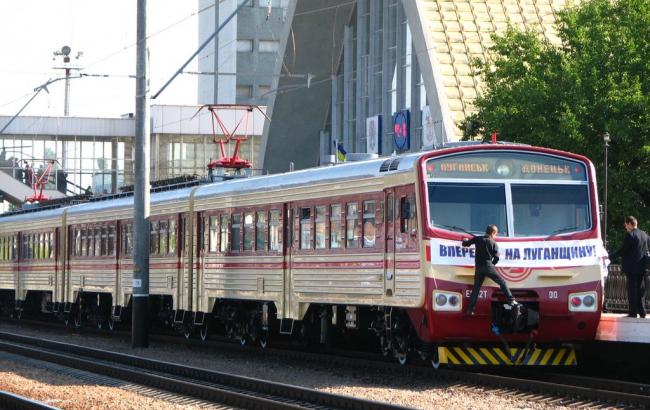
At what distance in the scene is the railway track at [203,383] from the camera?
689 inches

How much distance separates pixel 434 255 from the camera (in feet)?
65.4

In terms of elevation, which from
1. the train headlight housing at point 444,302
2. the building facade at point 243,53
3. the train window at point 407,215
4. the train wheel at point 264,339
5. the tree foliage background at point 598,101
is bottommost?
the train wheel at point 264,339

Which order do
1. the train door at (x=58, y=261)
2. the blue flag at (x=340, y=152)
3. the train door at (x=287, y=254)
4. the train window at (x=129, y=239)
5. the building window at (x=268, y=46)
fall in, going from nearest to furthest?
the train door at (x=287, y=254)
the train window at (x=129, y=239)
the train door at (x=58, y=261)
the blue flag at (x=340, y=152)
the building window at (x=268, y=46)

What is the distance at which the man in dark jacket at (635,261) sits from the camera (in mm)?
22406

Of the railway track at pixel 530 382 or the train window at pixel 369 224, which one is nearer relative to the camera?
the railway track at pixel 530 382

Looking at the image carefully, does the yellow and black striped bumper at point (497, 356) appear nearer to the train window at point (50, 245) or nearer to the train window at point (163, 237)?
the train window at point (163, 237)

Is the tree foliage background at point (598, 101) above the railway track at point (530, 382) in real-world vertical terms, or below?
above

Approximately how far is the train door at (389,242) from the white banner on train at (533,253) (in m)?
1.32

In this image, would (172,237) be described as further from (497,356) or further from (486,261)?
(486,261)

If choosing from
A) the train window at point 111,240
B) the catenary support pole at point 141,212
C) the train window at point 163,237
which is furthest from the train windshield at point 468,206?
the train window at point 111,240

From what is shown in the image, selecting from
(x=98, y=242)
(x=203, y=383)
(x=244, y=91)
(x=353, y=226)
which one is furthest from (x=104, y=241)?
(x=244, y=91)

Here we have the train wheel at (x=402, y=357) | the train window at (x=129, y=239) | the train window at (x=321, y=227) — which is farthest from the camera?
the train window at (x=129, y=239)

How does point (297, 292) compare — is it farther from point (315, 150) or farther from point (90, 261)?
point (315, 150)

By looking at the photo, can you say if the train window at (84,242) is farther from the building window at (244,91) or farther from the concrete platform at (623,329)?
the building window at (244,91)
